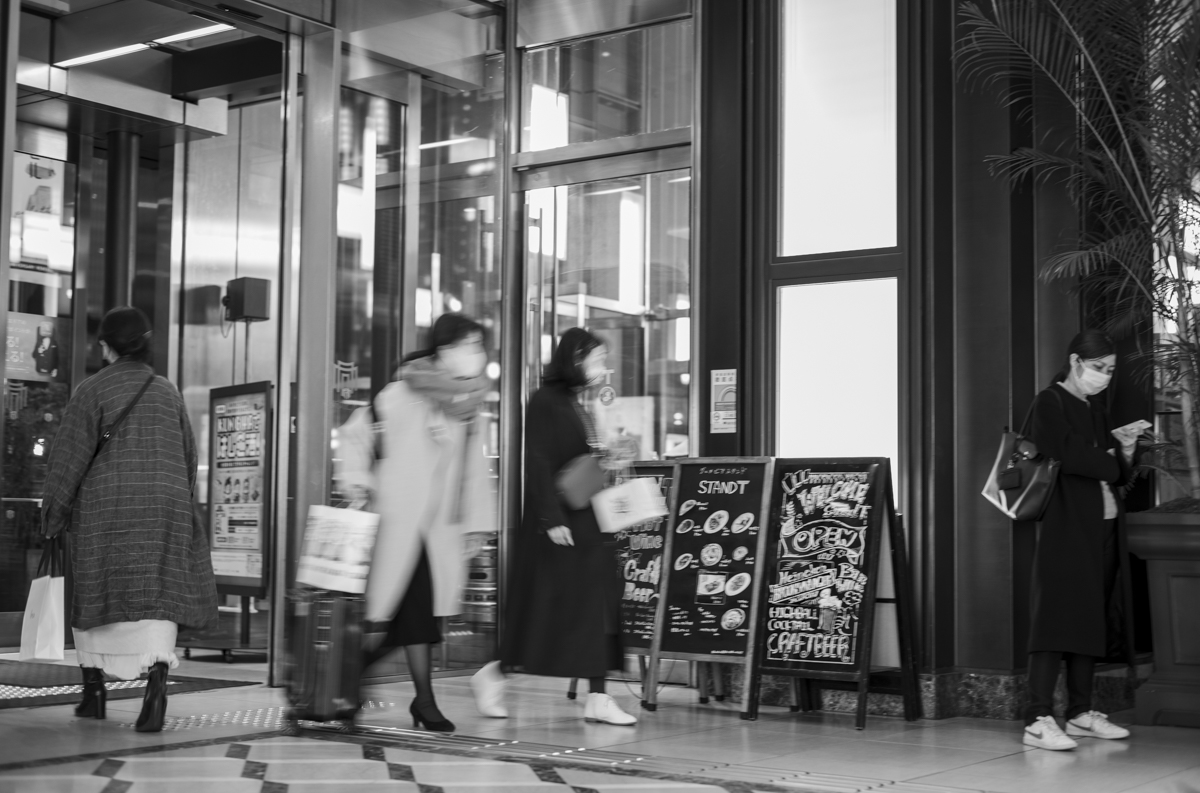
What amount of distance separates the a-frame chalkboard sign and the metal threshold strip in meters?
1.10

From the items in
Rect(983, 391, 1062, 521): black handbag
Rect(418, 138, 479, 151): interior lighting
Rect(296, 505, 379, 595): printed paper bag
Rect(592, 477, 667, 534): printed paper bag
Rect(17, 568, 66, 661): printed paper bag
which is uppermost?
Rect(418, 138, 479, 151): interior lighting

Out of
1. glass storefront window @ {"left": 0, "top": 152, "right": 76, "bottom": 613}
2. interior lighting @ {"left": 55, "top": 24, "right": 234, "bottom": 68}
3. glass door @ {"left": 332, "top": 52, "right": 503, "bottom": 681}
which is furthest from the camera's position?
glass storefront window @ {"left": 0, "top": 152, "right": 76, "bottom": 613}

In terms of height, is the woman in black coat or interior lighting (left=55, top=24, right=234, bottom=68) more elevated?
interior lighting (left=55, top=24, right=234, bottom=68)

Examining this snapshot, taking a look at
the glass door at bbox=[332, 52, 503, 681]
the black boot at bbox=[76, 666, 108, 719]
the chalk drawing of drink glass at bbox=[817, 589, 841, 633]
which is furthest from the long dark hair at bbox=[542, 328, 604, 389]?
the black boot at bbox=[76, 666, 108, 719]

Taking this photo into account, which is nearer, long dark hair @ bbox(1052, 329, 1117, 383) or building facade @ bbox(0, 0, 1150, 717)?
long dark hair @ bbox(1052, 329, 1117, 383)

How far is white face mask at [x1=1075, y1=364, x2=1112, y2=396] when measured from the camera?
4.62 m

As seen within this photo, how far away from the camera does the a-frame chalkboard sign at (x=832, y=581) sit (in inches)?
200

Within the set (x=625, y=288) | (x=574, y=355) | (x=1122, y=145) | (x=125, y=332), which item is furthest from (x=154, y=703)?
(x=1122, y=145)

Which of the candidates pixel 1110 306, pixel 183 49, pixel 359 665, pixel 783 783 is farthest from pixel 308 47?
pixel 783 783

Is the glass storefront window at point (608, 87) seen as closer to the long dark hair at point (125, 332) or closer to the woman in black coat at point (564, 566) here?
the woman in black coat at point (564, 566)

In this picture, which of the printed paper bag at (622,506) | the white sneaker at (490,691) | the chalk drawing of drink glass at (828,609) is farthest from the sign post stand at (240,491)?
the chalk drawing of drink glass at (828,609)

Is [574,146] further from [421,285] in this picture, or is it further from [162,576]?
[162,576]

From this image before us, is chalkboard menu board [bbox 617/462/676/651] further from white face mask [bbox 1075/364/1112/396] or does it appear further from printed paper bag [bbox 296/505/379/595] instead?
white face mask [bbox 1075/364/1112/396]

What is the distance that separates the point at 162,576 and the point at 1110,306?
396 centimetres
